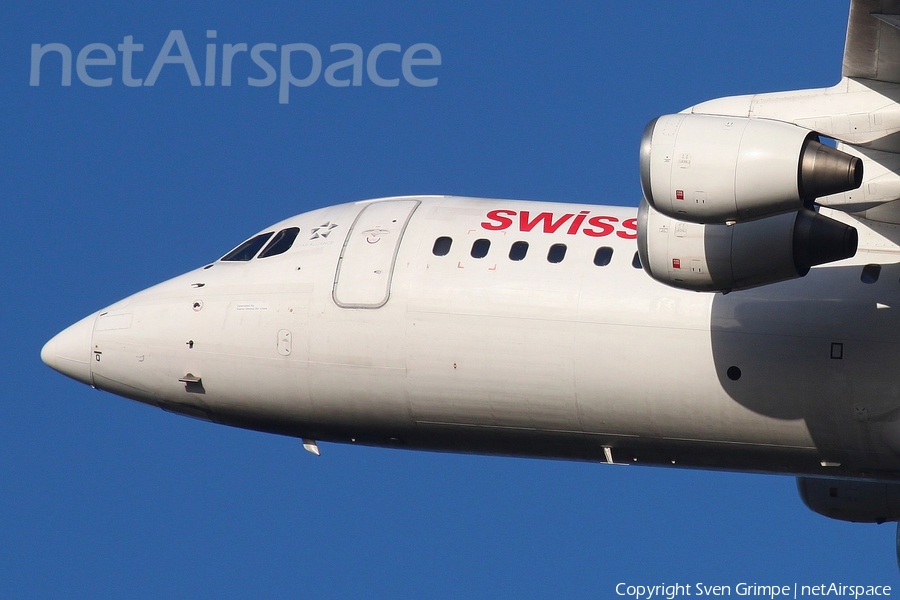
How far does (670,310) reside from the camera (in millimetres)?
18828

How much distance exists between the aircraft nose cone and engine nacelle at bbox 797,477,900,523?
33.7ft

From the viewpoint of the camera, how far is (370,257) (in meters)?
20.5

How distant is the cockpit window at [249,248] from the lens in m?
21.8

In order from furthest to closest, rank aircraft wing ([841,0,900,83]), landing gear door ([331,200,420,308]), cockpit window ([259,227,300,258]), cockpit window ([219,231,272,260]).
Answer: cockpit window ([219,231,272,260]) < cockpit window ([259,227,300,258]) < landing gear door ([331,200,420,308]) < aircraft wing ([841,0,900,83])

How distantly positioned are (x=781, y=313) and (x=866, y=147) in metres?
2.29

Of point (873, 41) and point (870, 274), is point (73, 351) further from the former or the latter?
point (873, 41)

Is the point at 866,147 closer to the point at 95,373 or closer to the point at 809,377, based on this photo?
the point at 809,377

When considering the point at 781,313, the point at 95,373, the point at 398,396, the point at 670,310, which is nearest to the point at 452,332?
the point at 398,396

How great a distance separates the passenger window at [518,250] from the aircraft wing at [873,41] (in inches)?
185

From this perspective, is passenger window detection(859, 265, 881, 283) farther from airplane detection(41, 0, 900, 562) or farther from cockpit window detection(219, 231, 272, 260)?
cockpit window detection(219, 231, 272, 260)

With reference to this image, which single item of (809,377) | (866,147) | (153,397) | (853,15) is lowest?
(153,397)

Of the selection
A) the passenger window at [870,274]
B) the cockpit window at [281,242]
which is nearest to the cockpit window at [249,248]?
the cockpit window at [281,242]

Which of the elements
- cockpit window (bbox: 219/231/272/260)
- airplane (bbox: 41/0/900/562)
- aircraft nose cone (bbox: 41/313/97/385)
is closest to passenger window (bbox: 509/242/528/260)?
airplane (bbox: 41/0/900/562)

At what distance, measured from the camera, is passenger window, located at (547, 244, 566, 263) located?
1953cm
